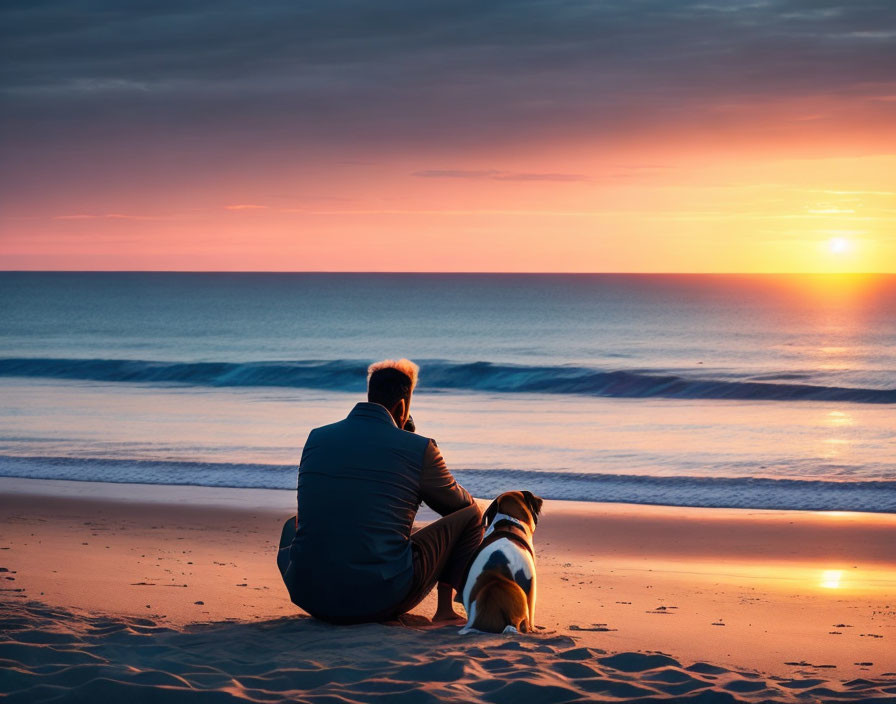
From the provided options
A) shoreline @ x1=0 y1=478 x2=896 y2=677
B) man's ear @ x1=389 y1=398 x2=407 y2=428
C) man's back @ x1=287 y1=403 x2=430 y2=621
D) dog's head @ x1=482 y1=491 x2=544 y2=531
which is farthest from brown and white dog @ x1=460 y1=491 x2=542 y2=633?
man's ear @ x1=389 y1=398 x2=407 y2=428

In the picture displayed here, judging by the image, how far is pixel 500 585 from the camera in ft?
14.9

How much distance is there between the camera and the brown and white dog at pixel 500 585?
450cm

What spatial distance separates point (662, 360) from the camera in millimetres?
34312

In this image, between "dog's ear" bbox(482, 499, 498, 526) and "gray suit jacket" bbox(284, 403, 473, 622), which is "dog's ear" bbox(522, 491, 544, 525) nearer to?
"dog's ear" bbox(482, 499, 498, 526)

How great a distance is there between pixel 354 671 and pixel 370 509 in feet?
2.39

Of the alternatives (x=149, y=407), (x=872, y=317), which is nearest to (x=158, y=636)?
(x=149, y=407)

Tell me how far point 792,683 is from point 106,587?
420 cm

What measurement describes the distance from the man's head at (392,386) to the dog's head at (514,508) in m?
0.71

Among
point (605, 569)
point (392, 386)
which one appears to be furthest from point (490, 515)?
point (605, 569)

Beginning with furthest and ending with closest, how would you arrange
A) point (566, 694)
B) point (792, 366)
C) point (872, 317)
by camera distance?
point (872, 317)
point (792, 366)
point (566, 694)

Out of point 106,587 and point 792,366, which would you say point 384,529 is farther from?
point 792,366

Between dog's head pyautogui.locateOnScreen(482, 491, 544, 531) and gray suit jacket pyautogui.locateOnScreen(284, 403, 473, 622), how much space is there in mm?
432

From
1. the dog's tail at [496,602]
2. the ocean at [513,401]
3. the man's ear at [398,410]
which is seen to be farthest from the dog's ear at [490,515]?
the ocean at [513,401]

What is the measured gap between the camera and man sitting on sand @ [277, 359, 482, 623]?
4.32 metres
